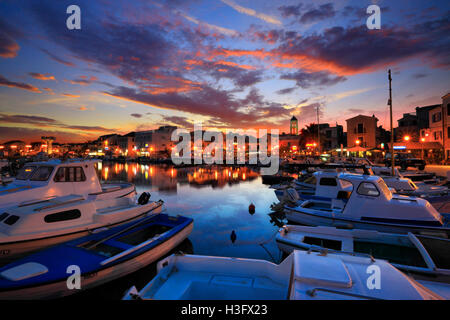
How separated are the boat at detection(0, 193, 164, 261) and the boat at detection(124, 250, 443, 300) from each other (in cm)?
561

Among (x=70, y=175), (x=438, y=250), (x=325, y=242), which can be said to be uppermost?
(x=70, y=175)

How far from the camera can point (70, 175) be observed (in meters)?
→ 11.5

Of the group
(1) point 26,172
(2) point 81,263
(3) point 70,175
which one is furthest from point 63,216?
(1) point 26,172

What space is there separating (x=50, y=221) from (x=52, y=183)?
144 inches

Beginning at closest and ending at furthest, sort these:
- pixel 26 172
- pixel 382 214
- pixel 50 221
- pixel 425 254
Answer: pixel 425 254 → pixel 50 221 → pixel 382 214 → pixel 26 172

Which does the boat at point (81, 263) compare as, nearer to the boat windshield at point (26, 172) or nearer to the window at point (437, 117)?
the boat windshield at point (26, 172)

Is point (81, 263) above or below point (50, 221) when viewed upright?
below

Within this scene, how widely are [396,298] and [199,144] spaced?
130486 mm

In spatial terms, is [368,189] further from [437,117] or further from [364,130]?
[364,130]

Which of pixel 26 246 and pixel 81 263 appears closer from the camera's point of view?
pixel 81 263

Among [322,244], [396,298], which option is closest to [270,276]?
[396,298]

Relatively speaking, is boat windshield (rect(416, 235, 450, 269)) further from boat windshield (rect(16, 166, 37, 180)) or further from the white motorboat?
boat windshield (rect(16, 166, 37, 180))

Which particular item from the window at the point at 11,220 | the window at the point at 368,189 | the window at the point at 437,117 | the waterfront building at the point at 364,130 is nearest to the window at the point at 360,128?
the waterfront building at the point at 364,130
